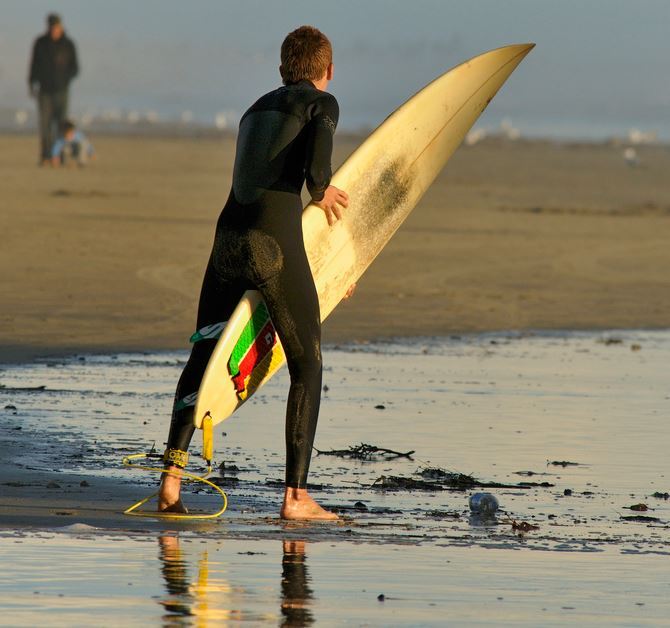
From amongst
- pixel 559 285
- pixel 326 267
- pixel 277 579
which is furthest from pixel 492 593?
pixel 559 285

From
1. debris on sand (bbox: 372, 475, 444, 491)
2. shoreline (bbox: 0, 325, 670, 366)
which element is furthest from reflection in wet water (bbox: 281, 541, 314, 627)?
shoreline (bbox: 0, 325, 670, 366)

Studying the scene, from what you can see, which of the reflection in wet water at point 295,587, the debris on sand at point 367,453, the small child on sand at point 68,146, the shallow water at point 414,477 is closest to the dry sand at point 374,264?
the small child on sand at point 68,146

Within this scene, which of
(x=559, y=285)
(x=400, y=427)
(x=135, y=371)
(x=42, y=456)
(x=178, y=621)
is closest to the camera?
(x=178, y=621)

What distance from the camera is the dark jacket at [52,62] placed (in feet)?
105

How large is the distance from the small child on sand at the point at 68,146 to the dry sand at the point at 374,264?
586mm

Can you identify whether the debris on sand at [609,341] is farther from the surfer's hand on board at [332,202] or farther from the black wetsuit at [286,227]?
the black wetsuit at [286,227]

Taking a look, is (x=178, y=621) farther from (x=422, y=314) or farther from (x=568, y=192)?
(x=568, y=192)

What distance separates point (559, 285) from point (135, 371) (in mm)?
6968

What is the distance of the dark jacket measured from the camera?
32.1m

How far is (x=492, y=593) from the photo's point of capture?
5.75 m

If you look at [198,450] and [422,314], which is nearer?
[198,450]

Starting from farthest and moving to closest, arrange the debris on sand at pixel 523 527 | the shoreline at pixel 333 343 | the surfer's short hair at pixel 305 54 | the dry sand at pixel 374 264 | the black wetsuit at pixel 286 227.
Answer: the dry sand at pixel 374 264, the shoreline at pixel 333 343, the surfer's short hair at pixel 305 54, the black wetsuit at pixel 286 227, the debris on sand at pixel 523 527

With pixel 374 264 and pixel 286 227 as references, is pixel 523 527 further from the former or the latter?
pixel 374 264

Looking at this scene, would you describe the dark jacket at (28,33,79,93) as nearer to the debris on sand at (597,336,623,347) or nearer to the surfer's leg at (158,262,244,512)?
the debris on sand at (597,336,623,347)
